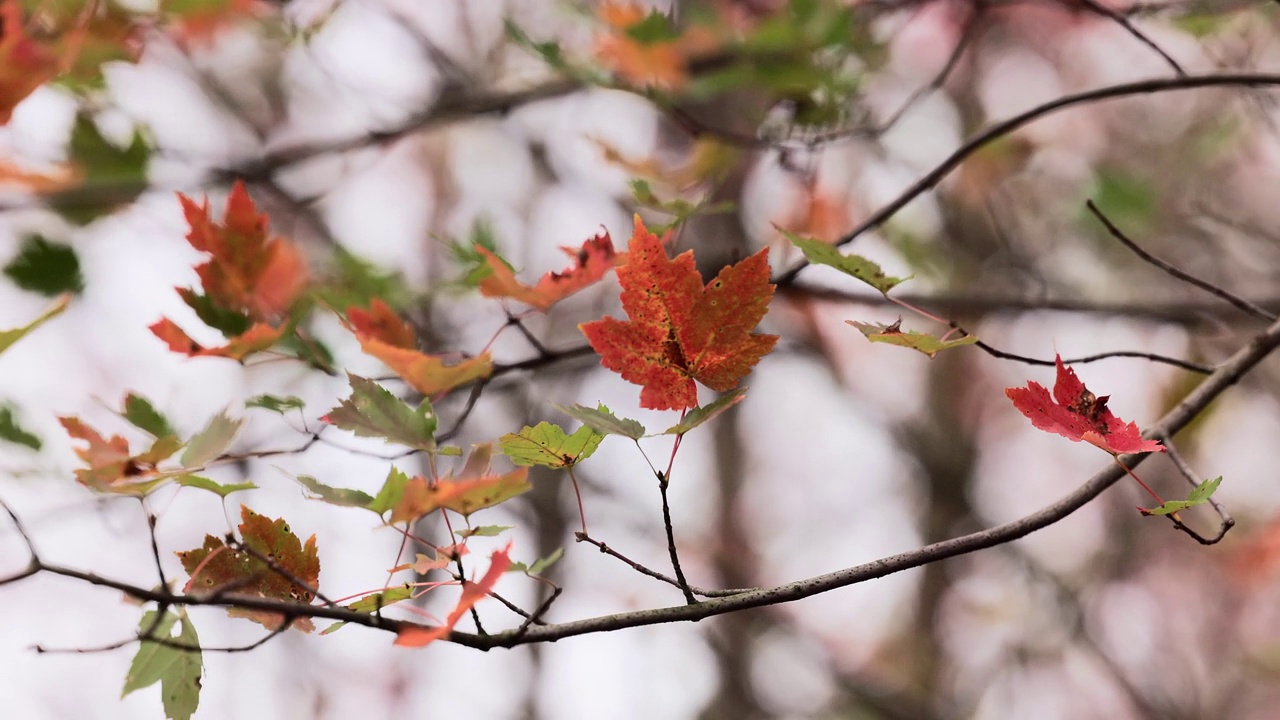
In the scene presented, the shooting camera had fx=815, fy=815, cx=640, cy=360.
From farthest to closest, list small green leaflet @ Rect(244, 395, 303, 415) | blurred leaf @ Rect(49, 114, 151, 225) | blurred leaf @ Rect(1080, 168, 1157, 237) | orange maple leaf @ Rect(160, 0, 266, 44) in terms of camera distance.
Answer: blurred leaf @ Rect(1080, 168, 1157, 237) → blurred leaf @ Rect(49, 114, 151, 225) → orange maple leaf @ Rect(160, 0, 266, 44) → small green leaflet @ Rect(244, 395, 303, 415)

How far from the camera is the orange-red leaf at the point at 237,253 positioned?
43cm

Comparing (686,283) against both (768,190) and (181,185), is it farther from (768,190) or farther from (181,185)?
(768,190)

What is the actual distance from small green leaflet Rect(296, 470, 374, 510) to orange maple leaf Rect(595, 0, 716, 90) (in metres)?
0.65

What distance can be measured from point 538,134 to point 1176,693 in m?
2.19

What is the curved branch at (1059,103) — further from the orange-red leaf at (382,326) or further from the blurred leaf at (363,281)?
the blurred leaf at (363,281)

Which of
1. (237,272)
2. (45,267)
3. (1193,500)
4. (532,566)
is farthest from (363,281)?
(1193,500)

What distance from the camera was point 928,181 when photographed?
24.7 inches

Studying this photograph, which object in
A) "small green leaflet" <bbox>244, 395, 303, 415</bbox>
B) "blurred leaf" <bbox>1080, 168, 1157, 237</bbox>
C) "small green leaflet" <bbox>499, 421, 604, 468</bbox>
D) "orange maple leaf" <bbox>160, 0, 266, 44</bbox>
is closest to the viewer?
"small green leaflet" <bbox>499, 421, 604, 468</bbox>

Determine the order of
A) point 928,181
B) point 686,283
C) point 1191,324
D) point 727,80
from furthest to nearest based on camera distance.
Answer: point 1191,324, point 727,80, point 928,181, point 686,283

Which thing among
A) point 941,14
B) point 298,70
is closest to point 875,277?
point 298,70

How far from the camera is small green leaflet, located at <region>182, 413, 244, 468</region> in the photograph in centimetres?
40

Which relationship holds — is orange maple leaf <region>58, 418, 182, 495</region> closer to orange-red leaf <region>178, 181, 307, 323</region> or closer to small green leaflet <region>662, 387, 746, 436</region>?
orange-red leaf <region>178, 181, 307, 323</region>

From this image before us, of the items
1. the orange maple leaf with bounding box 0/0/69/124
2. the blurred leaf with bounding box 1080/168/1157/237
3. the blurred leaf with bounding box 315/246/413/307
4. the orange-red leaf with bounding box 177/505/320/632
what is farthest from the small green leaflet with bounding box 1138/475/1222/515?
the blurred leaf with bounding box 1080/168/1157/237

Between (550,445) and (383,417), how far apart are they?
0.26ft
